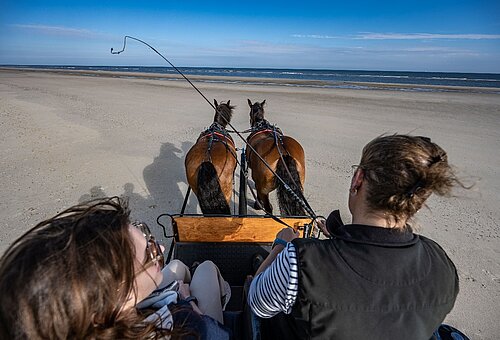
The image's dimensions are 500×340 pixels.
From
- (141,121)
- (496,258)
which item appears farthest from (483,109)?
(141,121)

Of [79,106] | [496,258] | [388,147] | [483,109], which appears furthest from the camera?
[483,109]

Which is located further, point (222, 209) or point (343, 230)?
point (222, 209)

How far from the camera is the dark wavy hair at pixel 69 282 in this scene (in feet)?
2.58

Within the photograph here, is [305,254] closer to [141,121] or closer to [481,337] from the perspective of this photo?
[481,337]

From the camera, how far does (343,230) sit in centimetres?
124

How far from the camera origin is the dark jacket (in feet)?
3.54

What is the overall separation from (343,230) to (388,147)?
0.39 meters

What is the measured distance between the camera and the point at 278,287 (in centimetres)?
126

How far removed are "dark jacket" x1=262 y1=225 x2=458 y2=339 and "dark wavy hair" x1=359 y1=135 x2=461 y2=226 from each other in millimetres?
109

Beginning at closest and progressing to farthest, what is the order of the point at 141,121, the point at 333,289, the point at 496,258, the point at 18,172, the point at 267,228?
the point at 333,289
the point at 267,228
the point at 496,258
the point at 18,172
the point at 141,121

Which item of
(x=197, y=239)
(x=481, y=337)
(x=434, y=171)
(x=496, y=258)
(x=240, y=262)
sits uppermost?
(x=434, y=171)

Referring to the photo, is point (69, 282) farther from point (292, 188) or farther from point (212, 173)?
point (292, 188)

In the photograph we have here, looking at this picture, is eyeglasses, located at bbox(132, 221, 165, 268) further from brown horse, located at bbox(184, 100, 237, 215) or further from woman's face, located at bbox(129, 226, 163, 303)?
brown horse, located at bbox(184, 100, 237, 215)

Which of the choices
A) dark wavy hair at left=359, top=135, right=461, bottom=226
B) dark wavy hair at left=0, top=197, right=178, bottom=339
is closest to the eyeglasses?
dark wavy hair at left=0, top=197, right=178, bottom=339
